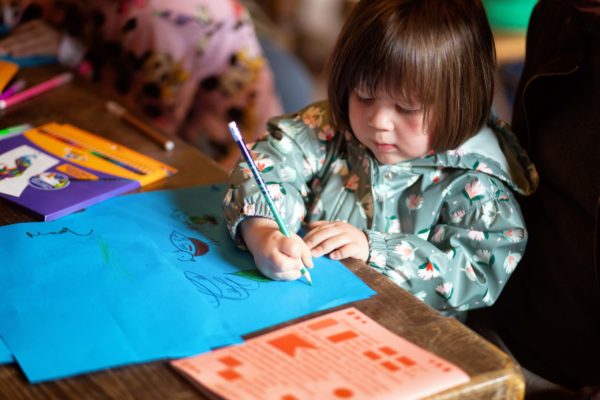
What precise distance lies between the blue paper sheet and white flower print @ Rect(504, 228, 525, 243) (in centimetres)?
28

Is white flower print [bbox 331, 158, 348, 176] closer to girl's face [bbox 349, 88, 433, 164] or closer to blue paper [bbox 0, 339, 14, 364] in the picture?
girl's face [bbox 349, 88, 433, 164]

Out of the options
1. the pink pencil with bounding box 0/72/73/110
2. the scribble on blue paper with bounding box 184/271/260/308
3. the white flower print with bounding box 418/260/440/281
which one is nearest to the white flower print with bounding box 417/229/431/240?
the white flower print with bounding box 418/260/440/281

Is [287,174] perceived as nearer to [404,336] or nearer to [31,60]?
[404,336]

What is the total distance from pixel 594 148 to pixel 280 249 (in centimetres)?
48

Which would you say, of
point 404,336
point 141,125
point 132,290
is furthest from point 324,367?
point 141,125

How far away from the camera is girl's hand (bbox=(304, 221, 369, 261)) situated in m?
0.99

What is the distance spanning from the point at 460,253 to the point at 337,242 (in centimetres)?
19

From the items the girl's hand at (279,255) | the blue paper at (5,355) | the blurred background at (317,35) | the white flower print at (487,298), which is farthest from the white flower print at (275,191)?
the blurred background at (317,35)

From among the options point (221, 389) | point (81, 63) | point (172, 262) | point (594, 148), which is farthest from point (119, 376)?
point (81, 63)

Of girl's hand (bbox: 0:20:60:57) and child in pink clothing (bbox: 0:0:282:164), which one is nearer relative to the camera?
girl's hand (bbox: 0:20:60:57)

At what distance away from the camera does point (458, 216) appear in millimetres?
1108

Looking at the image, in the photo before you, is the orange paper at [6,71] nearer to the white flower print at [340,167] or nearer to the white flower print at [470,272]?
the white flower print at [340,167]

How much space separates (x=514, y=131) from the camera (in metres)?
1.23

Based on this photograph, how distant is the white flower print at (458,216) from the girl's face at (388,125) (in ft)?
0.34
